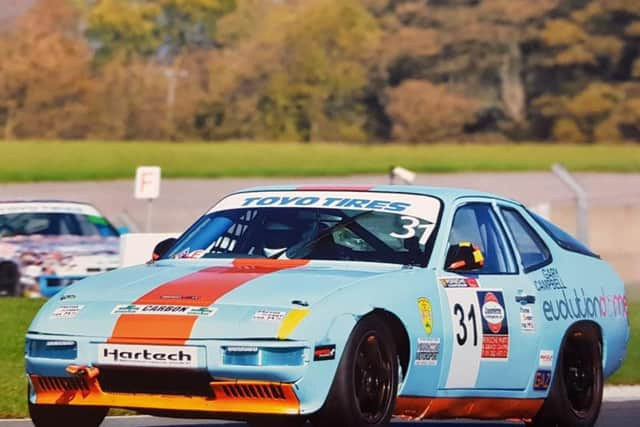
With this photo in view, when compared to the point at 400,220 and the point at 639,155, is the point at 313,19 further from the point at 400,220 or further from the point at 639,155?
the point at 400,220

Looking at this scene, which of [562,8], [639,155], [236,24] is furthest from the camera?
[236,24]

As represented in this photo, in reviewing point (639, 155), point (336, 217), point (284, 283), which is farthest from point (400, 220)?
point (639, 155)

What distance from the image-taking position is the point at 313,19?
97938 mm

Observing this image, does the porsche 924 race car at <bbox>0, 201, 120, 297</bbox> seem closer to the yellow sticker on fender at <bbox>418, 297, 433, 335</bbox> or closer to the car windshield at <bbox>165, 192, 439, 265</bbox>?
the car windshield at <bbox>165, 192, 439, 265</bbox>

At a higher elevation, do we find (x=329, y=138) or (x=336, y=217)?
(x=336, y=217)

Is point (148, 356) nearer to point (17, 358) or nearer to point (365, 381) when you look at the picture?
point (365, 381)

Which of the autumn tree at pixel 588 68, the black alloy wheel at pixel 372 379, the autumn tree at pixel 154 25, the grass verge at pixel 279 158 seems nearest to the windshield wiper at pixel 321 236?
the black alloy wheel at pixel 372 379

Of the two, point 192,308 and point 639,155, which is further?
point 639,155

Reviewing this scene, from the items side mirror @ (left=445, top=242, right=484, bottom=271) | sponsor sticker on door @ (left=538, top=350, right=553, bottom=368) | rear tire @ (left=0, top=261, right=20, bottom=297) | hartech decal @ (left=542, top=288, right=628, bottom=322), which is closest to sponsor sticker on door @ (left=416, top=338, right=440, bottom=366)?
side mirror @ (left=445, top=242, right=484, bottom=271)

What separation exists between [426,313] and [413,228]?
70 centimetres

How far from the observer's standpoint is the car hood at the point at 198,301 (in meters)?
7.54

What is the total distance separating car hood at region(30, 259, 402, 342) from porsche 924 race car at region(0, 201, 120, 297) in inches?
548

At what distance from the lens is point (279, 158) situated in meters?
76.8

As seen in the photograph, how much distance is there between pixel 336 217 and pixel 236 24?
101725mm
